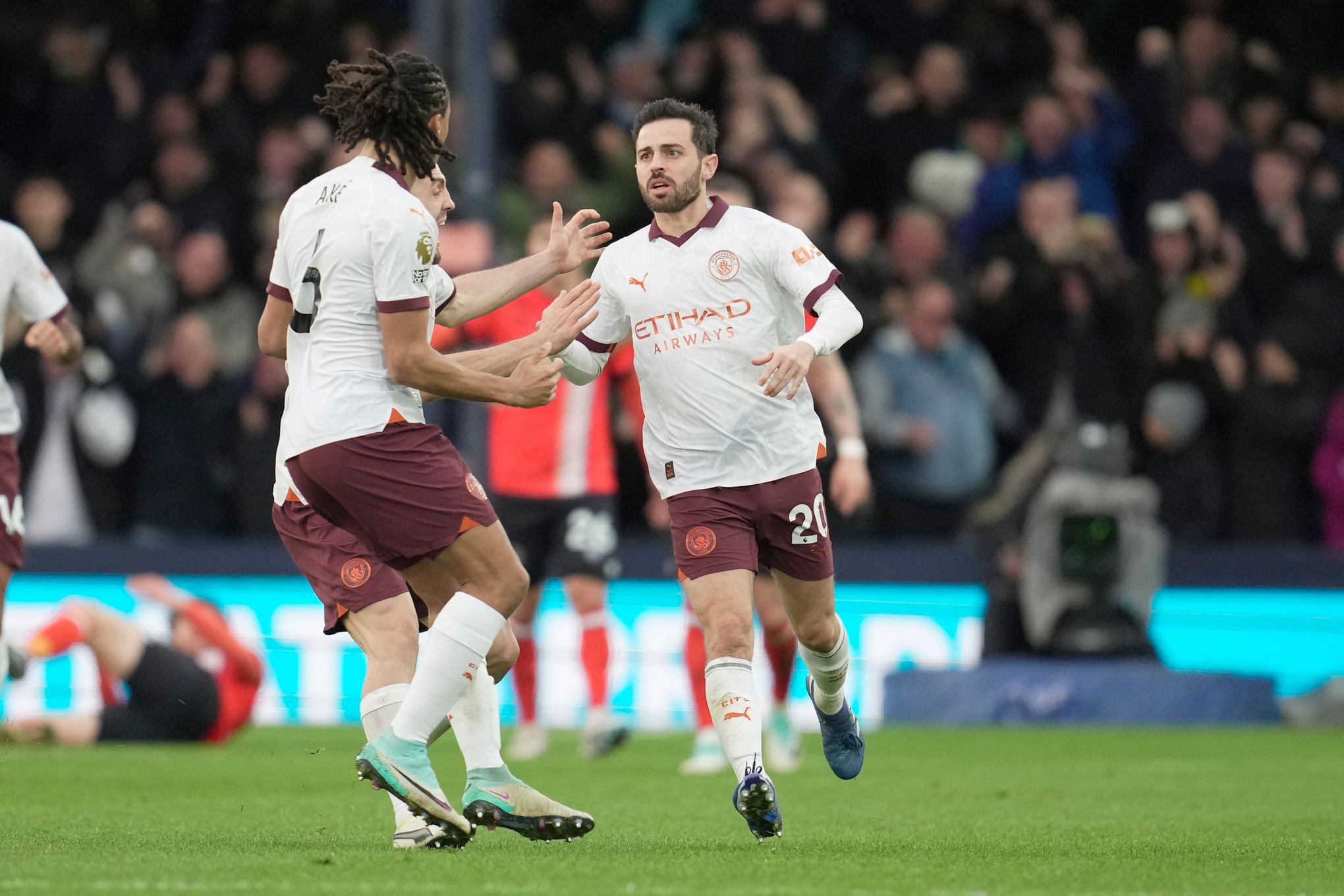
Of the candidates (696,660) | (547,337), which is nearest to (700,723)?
(696,660)

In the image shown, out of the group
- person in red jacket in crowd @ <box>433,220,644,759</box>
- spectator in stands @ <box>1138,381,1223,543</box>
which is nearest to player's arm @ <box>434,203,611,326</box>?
person in red jacket in crowd @ <box>433,220,644,759</box>

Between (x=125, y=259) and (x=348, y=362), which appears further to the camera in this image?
(x=125, y=259)

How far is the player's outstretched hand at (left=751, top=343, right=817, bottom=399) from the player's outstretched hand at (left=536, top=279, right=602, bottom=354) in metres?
0.56

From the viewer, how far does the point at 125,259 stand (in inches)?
607

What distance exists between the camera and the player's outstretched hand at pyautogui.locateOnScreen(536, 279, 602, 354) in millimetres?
6703

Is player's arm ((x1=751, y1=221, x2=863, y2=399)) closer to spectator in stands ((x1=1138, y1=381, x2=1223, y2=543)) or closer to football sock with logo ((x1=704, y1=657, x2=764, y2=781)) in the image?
football sock with logo ((x1=704, y1=657, x2=764, y2=781))

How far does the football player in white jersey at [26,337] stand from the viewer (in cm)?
855

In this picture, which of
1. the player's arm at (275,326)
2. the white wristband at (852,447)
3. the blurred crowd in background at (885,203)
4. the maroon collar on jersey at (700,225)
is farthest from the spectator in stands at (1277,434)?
the player's arm at (275,326)

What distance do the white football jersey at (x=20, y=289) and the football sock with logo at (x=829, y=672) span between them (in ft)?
11.2

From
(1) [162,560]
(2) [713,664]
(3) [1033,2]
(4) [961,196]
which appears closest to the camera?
(2) [713,664]

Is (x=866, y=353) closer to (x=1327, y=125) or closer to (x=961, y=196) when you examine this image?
(x=961, y=196)

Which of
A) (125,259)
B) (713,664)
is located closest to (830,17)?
(125,259)

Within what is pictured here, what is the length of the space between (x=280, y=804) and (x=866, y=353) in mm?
7152

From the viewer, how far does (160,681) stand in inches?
465
